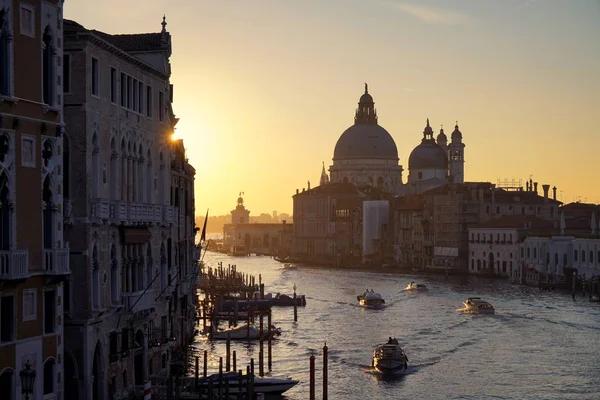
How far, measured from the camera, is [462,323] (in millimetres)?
44562

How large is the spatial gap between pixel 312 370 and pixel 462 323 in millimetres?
21818

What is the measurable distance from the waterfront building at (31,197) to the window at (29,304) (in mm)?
13

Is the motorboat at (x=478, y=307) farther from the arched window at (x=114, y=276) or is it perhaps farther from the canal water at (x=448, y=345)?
the arched window at (x=114, y=276)

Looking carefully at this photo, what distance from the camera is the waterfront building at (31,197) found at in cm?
1457

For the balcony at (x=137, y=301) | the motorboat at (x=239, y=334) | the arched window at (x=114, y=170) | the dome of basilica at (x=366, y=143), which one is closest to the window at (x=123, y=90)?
the arched window at (x=114, y=170)

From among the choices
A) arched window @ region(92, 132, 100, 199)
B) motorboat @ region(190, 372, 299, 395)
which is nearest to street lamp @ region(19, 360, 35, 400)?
arched window @ region(92, 132, 100, 199)

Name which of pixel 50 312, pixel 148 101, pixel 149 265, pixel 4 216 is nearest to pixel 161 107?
pixel 148 101

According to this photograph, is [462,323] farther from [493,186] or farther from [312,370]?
[493,186]

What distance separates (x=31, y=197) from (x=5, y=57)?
181 centimetres

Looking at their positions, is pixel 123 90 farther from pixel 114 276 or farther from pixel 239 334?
pixel 239 334

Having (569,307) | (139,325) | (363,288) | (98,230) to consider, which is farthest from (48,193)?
(363,288)

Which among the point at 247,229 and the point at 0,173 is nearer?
the point at 0,173

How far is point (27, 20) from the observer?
15078 millimetres

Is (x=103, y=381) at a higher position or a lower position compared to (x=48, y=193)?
lower
